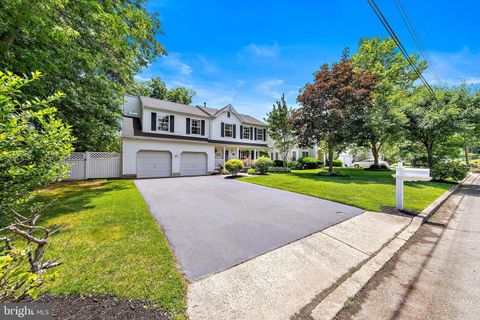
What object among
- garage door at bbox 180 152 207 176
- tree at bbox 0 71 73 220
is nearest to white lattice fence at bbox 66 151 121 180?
garage door at bbox 180 152 207 176

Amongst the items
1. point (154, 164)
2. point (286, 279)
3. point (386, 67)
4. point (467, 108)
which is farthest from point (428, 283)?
point (386, 67)

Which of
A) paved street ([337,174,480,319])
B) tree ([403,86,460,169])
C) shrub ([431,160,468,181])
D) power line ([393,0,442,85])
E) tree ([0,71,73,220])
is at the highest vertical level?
power line ([393,0,442,85])

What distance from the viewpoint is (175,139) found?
595 inches

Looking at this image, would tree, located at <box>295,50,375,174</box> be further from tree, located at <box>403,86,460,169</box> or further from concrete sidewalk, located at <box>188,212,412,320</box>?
concrete sidewalk, located at <box>188,212,412,320</box>

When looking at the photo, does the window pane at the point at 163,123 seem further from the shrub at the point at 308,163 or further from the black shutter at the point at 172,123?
the shrub at the point at 308,163

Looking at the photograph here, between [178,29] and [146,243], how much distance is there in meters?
11.7

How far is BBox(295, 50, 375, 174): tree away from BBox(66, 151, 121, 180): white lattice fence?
14.8 m

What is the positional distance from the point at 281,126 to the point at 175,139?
11.4 meters

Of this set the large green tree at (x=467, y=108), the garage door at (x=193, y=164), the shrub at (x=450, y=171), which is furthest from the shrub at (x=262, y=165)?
the large green tree at (x=467, y=108)

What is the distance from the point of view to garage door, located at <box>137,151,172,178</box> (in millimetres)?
13764

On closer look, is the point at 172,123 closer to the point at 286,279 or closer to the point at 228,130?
the point at 228,130

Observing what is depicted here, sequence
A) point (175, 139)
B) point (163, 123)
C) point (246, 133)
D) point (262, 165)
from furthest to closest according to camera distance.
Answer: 1. point (246, 133)
2. point (163, 123)
3. point (262, 165)
4. point (175, 139)

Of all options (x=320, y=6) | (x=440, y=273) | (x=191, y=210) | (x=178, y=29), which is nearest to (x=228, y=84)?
(x=178, y=29)

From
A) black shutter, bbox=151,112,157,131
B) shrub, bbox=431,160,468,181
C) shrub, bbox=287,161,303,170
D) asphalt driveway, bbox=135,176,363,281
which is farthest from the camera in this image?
shrub, bbox=287,161,303,170
